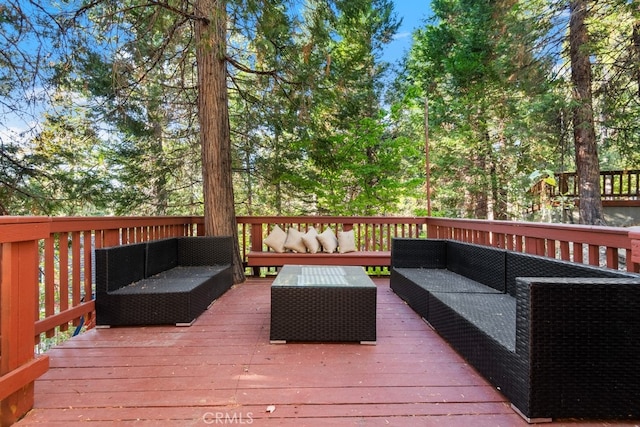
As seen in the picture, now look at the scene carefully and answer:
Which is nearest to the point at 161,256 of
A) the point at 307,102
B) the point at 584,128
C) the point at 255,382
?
the point at 255,382

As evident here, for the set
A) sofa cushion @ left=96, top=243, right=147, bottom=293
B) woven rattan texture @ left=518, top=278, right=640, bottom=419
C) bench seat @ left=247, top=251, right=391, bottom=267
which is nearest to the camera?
woven rattan texture @ left=518, top=278, right=640, bottom=419

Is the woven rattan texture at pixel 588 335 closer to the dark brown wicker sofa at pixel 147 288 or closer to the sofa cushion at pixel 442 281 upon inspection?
the sofa cushion at pixel 442 281

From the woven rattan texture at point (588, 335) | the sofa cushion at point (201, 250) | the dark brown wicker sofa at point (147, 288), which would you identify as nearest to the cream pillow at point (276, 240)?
the sofa cushion at point (201, 250)

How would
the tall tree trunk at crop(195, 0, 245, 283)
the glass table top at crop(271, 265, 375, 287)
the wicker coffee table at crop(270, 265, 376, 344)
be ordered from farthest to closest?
the tall tree trunk at crop(195, 0, 245, 283)
the glass table top at crop(271, 265, 375, 287)
the wicker coffee table at crop(270, 265, 376, 344)

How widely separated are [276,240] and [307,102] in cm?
218

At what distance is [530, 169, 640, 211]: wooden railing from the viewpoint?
8859 millimetres

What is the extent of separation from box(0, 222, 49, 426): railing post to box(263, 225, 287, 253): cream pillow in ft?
10.9

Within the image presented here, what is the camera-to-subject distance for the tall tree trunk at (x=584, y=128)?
664cm

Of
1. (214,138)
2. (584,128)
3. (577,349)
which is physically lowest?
(577,349)

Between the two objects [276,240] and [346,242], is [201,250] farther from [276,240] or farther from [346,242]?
[346,242]

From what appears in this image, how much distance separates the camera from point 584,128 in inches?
266

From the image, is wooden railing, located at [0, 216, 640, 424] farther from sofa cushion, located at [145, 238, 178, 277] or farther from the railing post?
sofa cushion, located at [145, 238, 178, 277]

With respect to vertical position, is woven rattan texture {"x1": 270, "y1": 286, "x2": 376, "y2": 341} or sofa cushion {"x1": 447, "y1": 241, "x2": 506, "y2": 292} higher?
sofa cushion {"x1": 447, "y1": 241, "x2": 506, "y2": 292}

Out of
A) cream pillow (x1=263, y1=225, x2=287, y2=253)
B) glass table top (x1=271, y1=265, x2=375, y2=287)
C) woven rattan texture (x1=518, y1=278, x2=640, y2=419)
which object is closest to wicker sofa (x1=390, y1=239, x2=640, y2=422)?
woven rattan texture (x1=518, y1=278, x2=640, y2=419)
